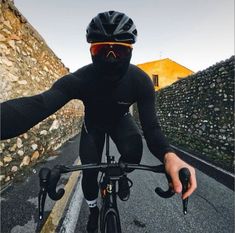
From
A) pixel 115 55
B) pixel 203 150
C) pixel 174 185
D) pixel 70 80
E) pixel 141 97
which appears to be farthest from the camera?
pixel 203 150

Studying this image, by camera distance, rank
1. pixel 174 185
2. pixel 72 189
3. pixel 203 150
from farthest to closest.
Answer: pixel 203 150 < pixel 72 189 < pixel 174 185

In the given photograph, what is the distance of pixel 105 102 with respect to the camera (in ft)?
7.36

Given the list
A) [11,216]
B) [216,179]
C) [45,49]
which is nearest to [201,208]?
[216,179]

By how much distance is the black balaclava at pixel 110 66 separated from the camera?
6.28ft

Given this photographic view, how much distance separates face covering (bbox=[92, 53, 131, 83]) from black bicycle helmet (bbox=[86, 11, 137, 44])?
0.15m

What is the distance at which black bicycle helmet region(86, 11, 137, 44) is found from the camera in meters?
1.85

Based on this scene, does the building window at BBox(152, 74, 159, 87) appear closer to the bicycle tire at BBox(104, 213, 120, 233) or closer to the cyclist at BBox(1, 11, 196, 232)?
the cyclist at BBox(1, 11, 196, 232)

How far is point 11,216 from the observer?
2932 millimetres

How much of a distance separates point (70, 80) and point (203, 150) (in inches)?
258

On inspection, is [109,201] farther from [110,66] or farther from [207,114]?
[207,114]

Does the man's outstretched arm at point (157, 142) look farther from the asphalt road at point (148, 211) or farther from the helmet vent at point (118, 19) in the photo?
the asphalt road at point (148, 211)

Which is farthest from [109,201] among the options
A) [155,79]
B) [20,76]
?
[155,79]

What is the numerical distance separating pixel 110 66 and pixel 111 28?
0.30m

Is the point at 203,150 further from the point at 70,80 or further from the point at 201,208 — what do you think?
the point at 70,80
